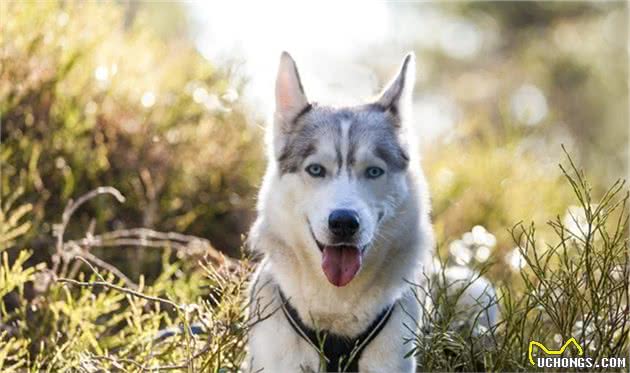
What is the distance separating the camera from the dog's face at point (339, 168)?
4332 millimetres

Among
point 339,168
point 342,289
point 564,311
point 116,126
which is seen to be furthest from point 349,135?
point 116,126

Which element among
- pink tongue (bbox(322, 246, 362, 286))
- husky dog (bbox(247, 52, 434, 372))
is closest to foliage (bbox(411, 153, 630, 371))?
husky dog (bbox(247, 52, 434, 372))

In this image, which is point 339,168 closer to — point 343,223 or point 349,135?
point 349,135

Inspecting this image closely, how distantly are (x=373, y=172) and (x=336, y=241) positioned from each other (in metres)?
0.43

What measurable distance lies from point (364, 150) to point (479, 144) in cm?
609

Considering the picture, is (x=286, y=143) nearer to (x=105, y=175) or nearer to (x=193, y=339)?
→ (x=193, y=339)

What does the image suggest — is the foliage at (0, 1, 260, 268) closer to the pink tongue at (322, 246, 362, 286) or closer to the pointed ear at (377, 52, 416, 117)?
the pointed ear at (377, 52, 416, 117)

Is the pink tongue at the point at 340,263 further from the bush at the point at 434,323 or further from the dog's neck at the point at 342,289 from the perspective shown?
the bush at the point at 434,323

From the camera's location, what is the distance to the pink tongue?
4410 millimetres

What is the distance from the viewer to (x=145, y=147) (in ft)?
24.0

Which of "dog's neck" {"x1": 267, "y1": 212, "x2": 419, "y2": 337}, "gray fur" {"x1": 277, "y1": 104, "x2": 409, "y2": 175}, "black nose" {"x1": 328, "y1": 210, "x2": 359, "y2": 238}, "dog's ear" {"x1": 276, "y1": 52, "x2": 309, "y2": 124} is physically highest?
"dog's ear" {"x1": 276, "y1": 52, "x2": 309, "y2": 124}

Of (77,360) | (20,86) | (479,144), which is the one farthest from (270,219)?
(479,144)

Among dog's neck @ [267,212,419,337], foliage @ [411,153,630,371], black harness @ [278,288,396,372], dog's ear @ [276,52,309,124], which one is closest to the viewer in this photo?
foliage @ [411,153,630,371]

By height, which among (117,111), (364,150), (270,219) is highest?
(117,111)
